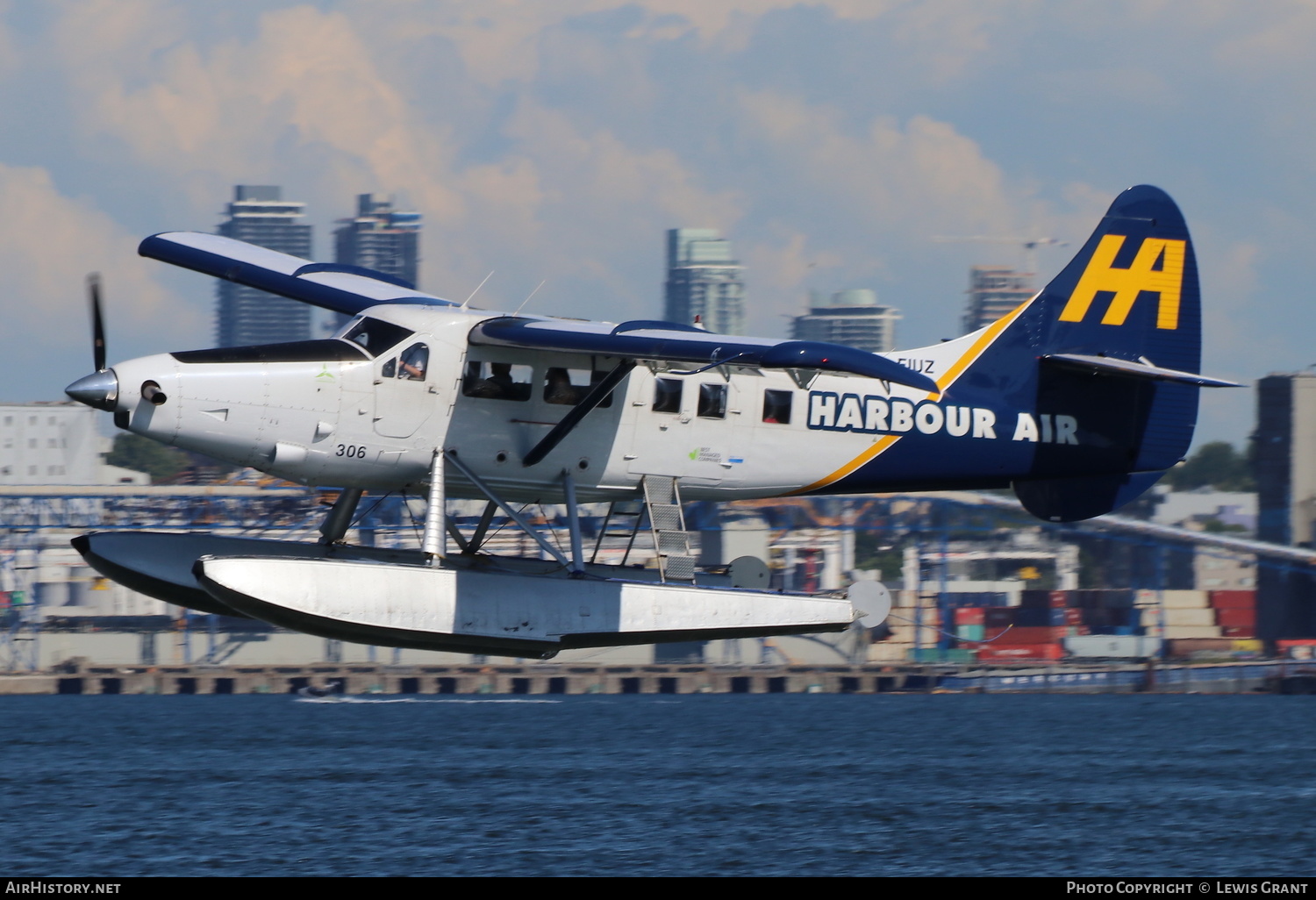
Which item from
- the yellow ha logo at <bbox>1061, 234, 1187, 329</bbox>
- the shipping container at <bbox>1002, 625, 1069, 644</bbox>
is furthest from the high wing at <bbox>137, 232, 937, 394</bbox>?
the shipping container at <bbox>1002, 625, 1069, 644</bbox>

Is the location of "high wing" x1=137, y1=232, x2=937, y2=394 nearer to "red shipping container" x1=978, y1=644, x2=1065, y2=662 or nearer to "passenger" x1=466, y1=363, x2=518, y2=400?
"passenger" x1=466, y1=363, x2=518, y2=400

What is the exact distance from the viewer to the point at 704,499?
17141 millimetres

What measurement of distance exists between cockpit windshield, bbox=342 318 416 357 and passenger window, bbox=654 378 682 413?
2475 mm

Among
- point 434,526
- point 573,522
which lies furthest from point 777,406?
point 434,526

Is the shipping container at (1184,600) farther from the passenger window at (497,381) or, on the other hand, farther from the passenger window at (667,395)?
the passenger window at (497,381)

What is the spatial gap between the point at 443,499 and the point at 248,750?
42.5 metres

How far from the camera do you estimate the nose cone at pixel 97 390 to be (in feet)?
46.3

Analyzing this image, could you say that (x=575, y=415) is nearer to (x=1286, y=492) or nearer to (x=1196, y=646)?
(x=1286, y=492)

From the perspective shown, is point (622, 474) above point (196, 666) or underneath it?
above

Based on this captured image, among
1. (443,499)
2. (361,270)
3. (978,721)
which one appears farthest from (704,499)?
(978,721)

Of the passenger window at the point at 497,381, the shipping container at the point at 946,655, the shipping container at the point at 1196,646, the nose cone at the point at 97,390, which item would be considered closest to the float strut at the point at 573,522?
the passenger window at the point at 497,381

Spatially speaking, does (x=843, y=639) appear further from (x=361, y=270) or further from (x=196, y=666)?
(x=361, y=270)

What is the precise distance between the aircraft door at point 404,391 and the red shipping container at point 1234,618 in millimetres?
84264

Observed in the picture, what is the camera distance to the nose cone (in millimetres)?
14102
